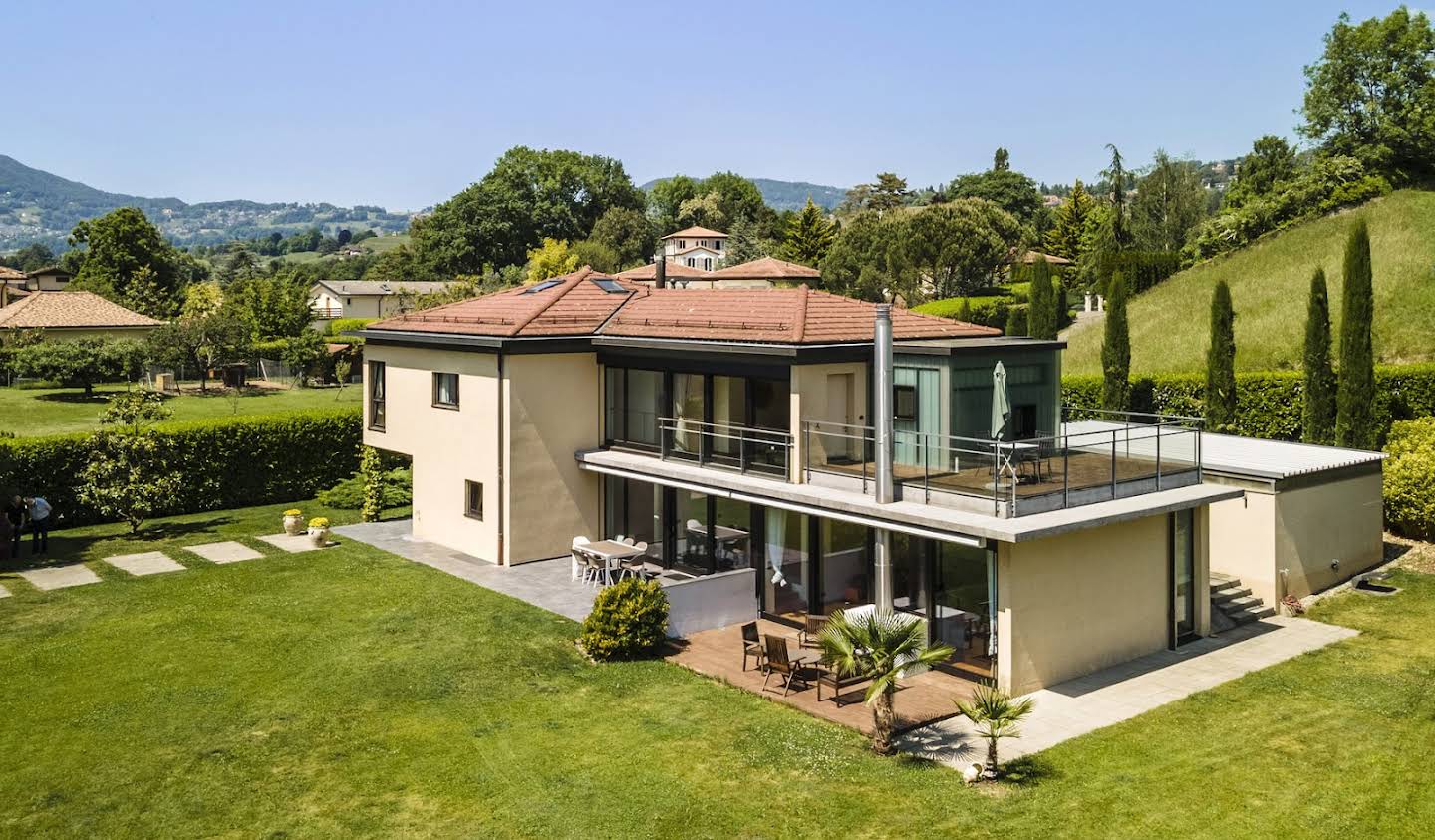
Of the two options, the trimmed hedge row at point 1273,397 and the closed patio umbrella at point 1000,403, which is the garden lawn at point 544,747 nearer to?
the closed patio umbrella at point 1000,403

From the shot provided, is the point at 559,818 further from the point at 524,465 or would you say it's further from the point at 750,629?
the point at 524,465

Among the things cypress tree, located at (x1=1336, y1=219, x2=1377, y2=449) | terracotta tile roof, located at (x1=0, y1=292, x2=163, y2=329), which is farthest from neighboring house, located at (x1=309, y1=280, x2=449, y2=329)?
cypress tree, located at (x1=1336, y1=219, x2=1377, y2=449)

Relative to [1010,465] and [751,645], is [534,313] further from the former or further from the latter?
[1010,465]

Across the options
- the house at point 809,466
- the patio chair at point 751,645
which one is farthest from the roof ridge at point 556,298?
the patio chair at point 751,645

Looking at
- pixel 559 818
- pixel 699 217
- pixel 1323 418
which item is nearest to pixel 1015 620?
pixel 559 818

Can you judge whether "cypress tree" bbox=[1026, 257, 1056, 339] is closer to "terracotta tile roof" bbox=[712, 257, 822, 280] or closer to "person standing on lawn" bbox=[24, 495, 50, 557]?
"terracotta tile roof" bbox=[712, 257, 822, 280]
